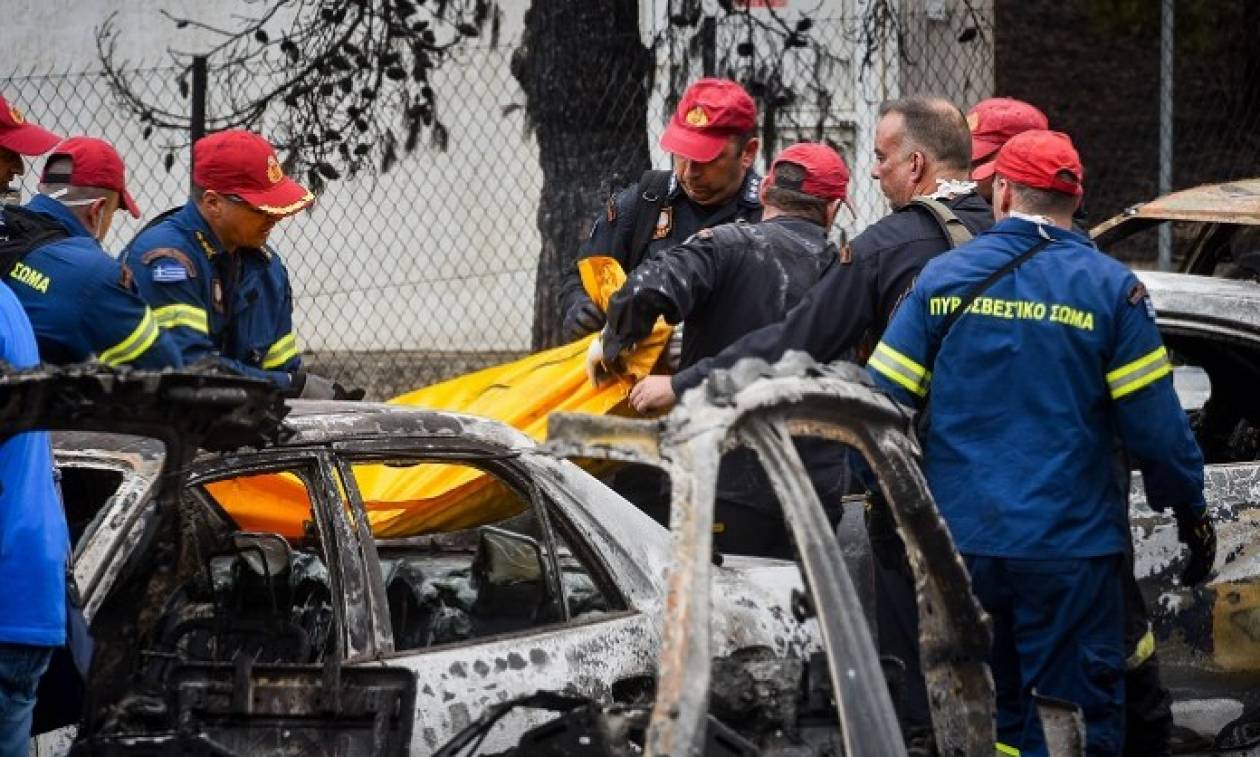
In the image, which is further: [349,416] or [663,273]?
[663,273]

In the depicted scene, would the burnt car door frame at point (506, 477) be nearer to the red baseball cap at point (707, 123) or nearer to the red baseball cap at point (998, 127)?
the red baseball cap at point (707, 123)

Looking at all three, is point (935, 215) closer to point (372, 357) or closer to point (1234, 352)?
point (1234, 352)

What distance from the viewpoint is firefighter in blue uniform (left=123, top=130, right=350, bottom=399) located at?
629cm

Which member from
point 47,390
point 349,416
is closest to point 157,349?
point 349,416

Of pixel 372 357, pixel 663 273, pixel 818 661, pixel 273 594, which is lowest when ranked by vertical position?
pixel 372 357

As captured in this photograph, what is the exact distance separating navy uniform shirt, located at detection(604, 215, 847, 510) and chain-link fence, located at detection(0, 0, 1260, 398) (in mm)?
4646

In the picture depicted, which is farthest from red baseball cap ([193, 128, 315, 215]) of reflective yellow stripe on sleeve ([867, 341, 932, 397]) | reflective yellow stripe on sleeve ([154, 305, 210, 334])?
reflective yellow stripe on sleeve ([867, 341, 932, 397])

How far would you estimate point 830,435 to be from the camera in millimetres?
3871

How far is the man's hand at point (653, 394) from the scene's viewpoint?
20.6ft

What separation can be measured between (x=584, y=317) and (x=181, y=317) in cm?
135

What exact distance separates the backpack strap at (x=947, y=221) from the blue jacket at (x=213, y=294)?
1971mm

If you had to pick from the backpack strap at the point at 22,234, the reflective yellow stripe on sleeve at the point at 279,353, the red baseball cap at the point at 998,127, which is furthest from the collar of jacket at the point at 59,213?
the red baseball cap at the point at 998,127

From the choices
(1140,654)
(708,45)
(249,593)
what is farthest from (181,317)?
(708,45)

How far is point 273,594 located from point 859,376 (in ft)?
7.15
